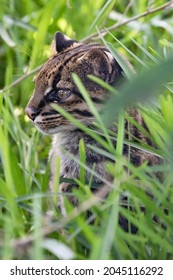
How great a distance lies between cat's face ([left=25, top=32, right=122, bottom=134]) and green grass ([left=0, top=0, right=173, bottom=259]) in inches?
4.1

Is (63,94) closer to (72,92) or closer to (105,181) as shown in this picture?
(72,92)

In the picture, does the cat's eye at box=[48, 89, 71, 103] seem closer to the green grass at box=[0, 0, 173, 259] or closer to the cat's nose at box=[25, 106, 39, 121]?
the cat's nose at box=[25, 106, 39, 121]

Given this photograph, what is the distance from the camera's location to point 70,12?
13.1 feet

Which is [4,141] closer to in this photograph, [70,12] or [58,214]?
[58,214]

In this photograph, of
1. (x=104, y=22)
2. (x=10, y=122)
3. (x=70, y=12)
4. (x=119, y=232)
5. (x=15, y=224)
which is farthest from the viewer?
A: (x=70, y=12)

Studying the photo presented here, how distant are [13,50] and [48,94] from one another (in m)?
1.21

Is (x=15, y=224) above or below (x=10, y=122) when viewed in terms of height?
below

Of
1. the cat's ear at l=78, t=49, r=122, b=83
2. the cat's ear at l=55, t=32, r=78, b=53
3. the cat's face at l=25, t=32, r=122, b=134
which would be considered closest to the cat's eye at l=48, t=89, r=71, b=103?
the cat's face at l=25, t=32, r=122, b=134

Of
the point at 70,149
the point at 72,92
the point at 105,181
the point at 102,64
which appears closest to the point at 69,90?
the point at 72,92

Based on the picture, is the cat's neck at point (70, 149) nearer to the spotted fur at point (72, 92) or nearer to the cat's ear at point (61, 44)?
the spotted fur at point (72, 92)

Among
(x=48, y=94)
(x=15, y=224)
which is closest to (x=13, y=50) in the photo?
(x=48, y=94)

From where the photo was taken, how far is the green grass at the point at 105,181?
6.54 feet

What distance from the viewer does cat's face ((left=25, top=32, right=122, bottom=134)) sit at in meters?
2.85

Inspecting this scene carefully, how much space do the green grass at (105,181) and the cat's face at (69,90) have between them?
4.1 inches
